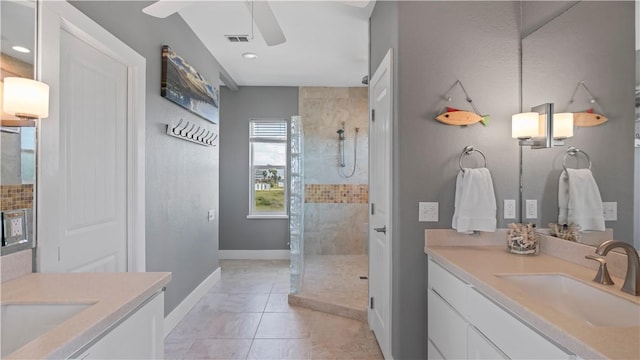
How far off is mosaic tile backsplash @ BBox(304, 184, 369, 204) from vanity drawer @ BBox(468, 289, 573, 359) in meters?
3.91

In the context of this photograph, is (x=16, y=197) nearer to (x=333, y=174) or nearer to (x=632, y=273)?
(x=632, y=273)

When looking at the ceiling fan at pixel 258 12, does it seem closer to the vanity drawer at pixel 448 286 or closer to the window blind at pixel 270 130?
the vanity drawer at pixel 448 286

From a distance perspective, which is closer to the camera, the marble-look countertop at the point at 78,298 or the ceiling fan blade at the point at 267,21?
the marble-look countertop at the point at 78,298

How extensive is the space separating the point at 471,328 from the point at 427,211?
2.43ft

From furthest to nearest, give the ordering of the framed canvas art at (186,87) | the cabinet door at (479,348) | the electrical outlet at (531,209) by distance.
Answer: the framed canvas art at (186,87) < the electrical outlet at (531,209) < the cabinet door at (479,348)

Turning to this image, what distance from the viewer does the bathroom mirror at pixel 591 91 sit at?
1.39 meters

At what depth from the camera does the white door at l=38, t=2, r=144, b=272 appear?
5.04 feet

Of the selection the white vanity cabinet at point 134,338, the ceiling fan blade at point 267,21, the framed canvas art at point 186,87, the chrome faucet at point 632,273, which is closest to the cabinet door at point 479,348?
the chrome faucet at point 632,273

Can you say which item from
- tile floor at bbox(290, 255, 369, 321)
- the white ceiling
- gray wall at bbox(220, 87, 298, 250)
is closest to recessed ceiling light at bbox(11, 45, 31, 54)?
the white ceiling

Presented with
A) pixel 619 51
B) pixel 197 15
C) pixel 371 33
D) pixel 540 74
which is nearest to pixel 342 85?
pixel 371 33

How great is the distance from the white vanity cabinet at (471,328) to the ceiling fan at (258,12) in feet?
5.42

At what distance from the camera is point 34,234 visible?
1449mm

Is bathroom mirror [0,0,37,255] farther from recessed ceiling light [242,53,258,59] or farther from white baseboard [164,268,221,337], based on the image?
recessed ceiling light [242,53,258,59]

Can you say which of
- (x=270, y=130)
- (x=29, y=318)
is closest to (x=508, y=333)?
(x=29, y=318)
